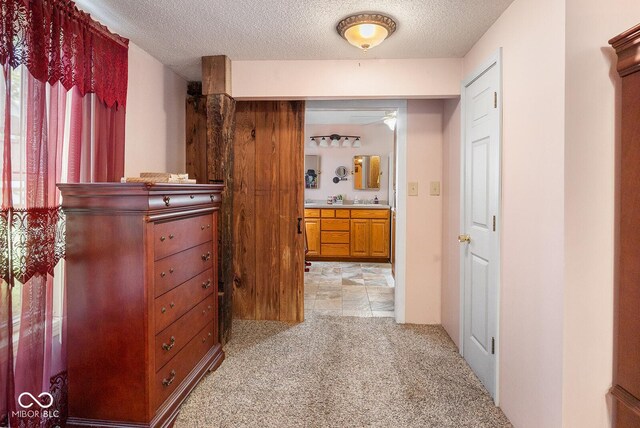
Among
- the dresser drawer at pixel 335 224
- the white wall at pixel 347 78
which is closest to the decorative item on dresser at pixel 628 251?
the white wall at pixel 347 78

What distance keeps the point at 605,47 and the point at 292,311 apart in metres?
2.81

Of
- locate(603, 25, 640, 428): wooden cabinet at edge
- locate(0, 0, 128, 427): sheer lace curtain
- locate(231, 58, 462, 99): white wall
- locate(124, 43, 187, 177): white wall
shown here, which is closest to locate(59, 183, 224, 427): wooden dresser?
locate(0, 0, 128, 427): sheer lace curtain

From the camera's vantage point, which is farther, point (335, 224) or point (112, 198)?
point (335, 224)

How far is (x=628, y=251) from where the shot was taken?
1339 millimetres

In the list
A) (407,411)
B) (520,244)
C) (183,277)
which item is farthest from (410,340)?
(183,277)

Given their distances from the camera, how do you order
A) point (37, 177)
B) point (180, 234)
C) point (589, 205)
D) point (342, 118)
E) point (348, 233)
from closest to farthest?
point (589, 205), point (37, 177), point (180, 234), point (342, 118), point (348, 233)

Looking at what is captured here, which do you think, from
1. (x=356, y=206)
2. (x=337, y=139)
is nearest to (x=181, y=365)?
(x=356, y=206)

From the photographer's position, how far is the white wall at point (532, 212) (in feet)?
4.71

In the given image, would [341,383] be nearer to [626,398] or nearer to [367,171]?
[626,398]

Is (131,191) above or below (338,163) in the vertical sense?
below

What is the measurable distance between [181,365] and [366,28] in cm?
A: 219

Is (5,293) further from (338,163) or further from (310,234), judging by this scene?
(338,163)

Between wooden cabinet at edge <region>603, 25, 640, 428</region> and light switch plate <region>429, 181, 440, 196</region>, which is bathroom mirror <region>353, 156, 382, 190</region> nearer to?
light switch plate <region>429, 181, 440, 196</region>

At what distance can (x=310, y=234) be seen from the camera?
6078 mm
